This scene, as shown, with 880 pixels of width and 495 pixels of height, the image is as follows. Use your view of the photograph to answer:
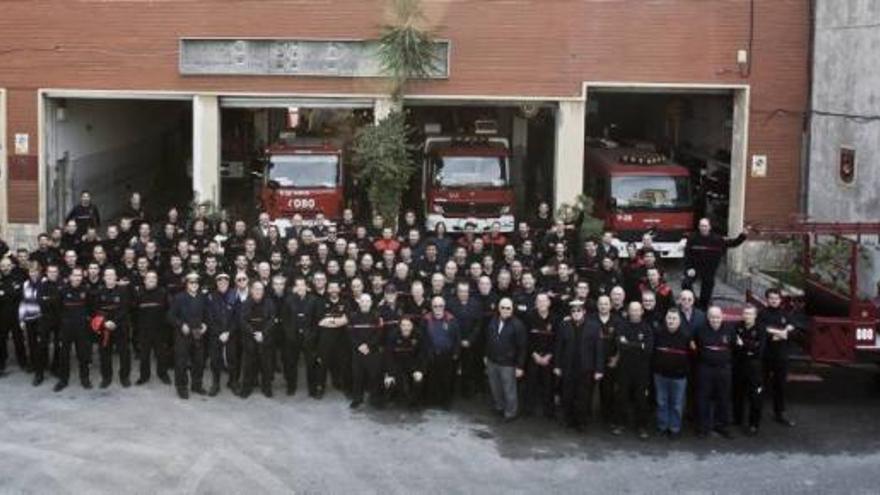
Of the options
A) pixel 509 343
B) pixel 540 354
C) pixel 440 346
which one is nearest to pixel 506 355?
pixel 509 343

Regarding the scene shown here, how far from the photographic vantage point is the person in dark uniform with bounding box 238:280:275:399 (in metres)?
15.6

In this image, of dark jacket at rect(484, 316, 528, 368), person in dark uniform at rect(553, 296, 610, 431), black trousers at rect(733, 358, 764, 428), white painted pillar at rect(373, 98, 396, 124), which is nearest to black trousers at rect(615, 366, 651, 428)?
person in dark uniform at rect(553, 296, 610, 431)

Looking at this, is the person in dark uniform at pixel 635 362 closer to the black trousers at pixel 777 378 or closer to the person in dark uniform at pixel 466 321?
the black trousers at pixel 777 378

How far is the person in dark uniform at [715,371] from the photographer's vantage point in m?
14.2

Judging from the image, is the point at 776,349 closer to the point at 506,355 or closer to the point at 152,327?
the point at 506,355

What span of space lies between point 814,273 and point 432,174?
978 cm

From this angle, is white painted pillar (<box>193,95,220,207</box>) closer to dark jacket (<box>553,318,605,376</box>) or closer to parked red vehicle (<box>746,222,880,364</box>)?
dark jacket (<box>553,318,605,376</box>)

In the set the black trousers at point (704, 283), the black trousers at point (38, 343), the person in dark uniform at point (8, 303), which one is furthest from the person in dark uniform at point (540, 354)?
the person in dark uniform at point (8, 303)

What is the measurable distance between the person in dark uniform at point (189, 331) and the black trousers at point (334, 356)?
157 cm

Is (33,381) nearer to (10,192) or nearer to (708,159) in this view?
(10,192)

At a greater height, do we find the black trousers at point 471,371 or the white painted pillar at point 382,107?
the white painted pillar at point 382,107

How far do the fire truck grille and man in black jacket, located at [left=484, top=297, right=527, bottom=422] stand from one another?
9411mm

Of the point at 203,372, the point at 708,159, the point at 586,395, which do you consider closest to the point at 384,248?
the point at 203,372

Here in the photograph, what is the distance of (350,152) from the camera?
24734 mm
